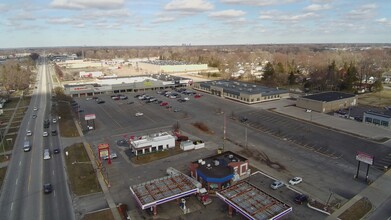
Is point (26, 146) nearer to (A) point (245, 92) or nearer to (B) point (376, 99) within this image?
(A) point (245, 92)

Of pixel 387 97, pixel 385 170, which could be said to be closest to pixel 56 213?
pixel 385 170

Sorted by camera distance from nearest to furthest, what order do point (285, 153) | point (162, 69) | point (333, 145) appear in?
point (285, 153) < point (333, 145) < point (162, 69)

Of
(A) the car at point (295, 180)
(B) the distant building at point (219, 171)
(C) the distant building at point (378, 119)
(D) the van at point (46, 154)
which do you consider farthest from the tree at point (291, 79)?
(D) the van at point (46, 154)

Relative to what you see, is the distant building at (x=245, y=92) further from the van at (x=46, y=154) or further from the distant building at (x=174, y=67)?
the distant building at (x=174, y=67)

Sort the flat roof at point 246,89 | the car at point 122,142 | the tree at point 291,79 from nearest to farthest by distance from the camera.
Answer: the car at point 122,142
the flat roof at point 246,89
the tree at point 291,79

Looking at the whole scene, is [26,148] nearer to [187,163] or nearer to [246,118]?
[187,163]

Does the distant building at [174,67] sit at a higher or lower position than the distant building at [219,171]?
higher

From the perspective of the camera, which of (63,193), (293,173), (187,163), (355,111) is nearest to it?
(63,193)
